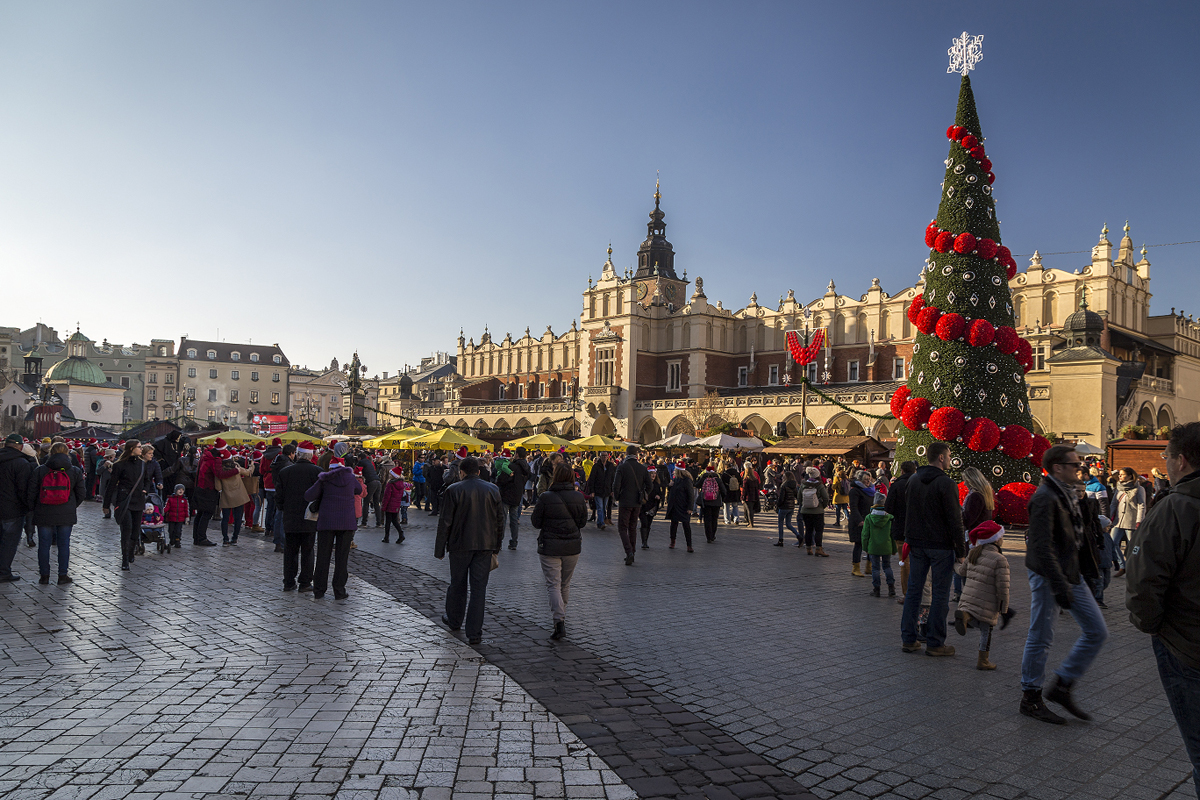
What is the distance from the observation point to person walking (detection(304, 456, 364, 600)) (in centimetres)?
854

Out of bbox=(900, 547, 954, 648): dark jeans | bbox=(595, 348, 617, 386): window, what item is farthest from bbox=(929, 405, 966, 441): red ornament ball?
bbox=(595, 348, 617, 386): window

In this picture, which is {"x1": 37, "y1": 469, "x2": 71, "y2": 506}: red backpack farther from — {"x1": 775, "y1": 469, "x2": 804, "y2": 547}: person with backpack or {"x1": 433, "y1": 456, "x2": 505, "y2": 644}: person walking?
{"x1": 775, "y1": 469, "x2": 804, "y2": 547}: person with backpack

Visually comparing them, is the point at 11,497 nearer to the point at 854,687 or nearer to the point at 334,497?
the point at 334,497

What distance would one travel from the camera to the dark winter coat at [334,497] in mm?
8523

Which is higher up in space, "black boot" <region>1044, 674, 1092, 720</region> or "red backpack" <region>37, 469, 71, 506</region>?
"red backpack" <region>37, 469, 71, 506</region>

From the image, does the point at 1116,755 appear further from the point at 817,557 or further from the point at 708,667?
the point at 817,557

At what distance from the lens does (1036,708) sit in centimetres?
493

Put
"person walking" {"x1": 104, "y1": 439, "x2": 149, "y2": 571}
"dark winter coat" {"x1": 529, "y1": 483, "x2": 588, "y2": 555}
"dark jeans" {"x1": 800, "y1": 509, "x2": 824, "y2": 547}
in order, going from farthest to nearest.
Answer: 1. "dark jeans" {"x1": 800, "y1": 509, "x2": 824, "y2": 547}
2. "person walking" {"x1": 104, "y1": 439, "x2": 149, "y2": 571}
3. "dark winter coat" {"x1": 529, "y1": 483, "x2": 588, "y2": 555}

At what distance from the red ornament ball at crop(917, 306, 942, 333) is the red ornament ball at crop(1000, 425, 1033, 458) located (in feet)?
8.58

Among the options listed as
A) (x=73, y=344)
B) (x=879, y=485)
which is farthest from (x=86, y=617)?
(x=73, y=344)

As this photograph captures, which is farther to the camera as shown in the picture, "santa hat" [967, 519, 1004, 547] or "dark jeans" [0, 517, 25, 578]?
"dark jeans" [0, 517, 25, 578]

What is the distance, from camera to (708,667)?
19.9ft

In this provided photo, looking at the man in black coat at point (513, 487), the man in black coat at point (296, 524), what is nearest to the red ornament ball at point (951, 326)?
the man in black coat at point (513, 487)

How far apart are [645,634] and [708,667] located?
1.17m
